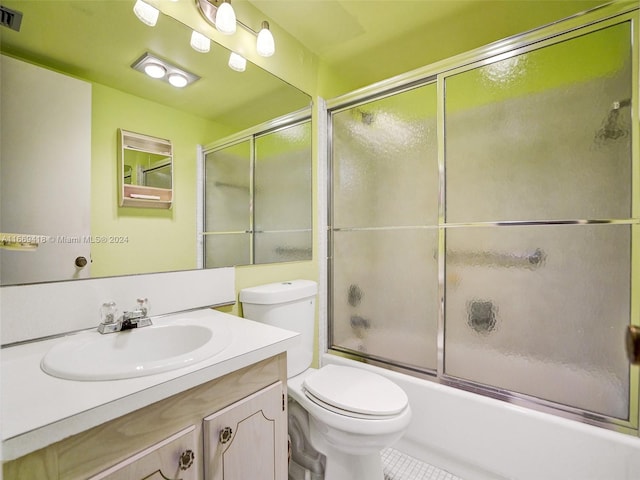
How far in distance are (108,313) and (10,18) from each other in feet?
2.88

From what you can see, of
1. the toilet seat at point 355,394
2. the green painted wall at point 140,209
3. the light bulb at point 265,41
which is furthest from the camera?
the light bulb at point 265,41

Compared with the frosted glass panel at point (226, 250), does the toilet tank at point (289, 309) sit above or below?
below

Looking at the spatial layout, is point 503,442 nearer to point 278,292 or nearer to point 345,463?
point 345,463

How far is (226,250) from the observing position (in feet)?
4.26

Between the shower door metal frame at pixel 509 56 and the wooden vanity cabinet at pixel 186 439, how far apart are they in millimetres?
1015

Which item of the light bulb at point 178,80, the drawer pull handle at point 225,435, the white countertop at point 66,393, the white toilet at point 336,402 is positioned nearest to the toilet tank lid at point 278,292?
the white toilet at point 336,402

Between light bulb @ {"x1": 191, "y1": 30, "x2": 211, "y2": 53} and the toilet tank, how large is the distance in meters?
1.07

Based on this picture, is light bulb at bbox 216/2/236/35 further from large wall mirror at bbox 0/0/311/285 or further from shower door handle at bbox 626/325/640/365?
shower door handle at bbox 626/325/640/365

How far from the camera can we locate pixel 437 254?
5.02 feet

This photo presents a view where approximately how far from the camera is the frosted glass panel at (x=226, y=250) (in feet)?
3.99

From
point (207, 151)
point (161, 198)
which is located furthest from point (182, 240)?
point (207, 151)

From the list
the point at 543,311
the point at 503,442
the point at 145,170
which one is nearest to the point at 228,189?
the point at 145,170

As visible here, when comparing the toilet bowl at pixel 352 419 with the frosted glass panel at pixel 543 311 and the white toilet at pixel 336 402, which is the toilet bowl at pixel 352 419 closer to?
the white toilet at pixel 336 402

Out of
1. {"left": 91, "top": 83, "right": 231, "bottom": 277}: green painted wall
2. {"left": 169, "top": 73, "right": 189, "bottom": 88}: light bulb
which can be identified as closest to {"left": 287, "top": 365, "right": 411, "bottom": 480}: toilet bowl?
{"left": 91, "top": 83, "right": 231, "bottom": 277}: green painted wall
